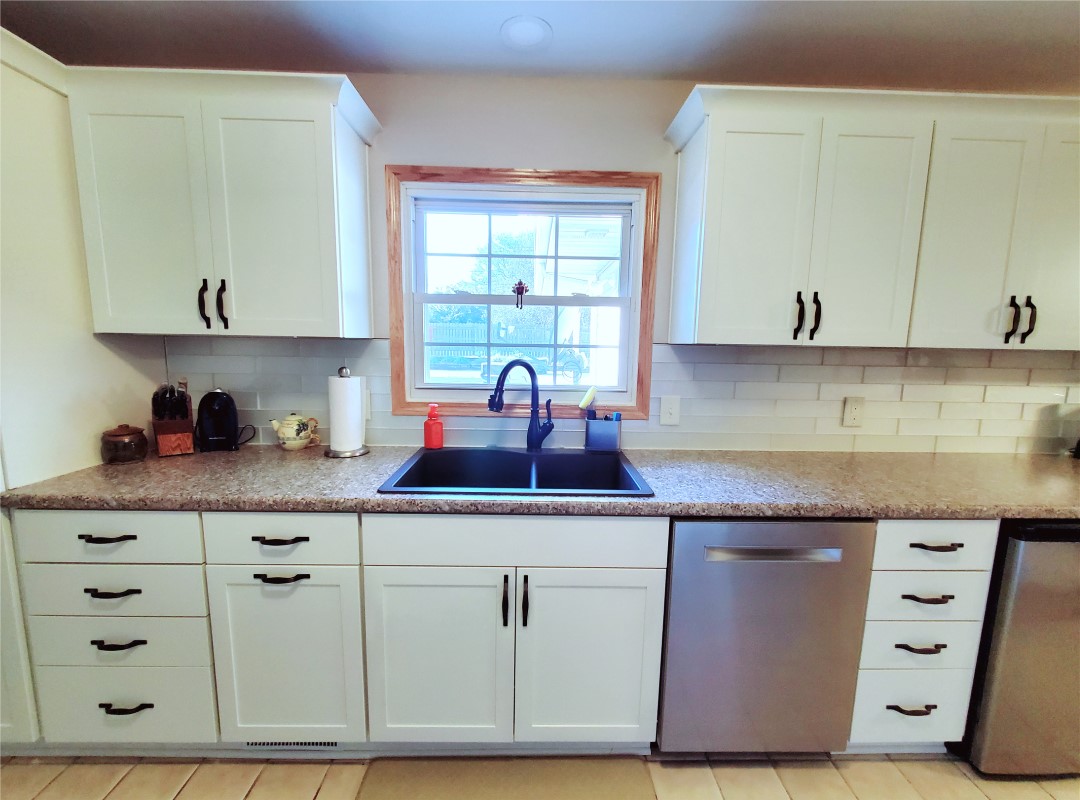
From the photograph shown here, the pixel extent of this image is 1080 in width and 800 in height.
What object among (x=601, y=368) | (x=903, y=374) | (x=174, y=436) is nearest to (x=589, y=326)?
(x=601, y=368)

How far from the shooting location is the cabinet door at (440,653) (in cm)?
129

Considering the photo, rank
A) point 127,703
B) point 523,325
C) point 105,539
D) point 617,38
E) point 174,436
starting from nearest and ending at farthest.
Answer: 1. point 105,539
2. point 127,703
3. point 617,38
4. point 174,436
5. point 523,325

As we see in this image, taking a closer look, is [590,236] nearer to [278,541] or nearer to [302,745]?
[278,541]

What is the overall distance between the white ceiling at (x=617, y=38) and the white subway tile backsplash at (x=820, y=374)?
3.70ft

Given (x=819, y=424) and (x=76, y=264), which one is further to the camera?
(x=819, y=424)

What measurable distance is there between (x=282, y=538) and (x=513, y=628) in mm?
739

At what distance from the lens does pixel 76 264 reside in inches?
55.9

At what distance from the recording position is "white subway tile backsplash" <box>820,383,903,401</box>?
182cm

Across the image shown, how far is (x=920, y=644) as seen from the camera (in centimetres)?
134

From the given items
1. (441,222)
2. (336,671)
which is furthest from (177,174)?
(336,671)

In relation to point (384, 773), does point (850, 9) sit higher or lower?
higher

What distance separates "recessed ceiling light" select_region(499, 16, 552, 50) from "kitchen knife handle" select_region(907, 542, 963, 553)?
78.7 inches

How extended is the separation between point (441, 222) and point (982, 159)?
76.6 inches

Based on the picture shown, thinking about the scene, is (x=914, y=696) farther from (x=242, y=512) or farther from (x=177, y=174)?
(x=177, y=174)
